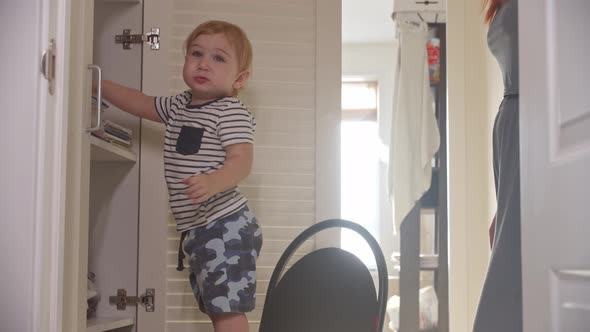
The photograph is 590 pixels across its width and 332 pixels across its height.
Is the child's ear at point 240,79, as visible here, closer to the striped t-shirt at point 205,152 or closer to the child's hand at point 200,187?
the striped t-shirt at point 205,152

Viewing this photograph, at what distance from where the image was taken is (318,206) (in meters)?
2.19

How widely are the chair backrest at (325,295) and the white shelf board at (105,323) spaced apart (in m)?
0.37

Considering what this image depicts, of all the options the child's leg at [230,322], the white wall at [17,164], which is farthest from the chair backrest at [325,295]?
the white wall at [17,164]

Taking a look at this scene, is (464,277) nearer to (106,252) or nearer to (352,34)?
(106,252)

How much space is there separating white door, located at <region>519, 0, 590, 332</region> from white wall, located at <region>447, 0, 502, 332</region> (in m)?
1.99

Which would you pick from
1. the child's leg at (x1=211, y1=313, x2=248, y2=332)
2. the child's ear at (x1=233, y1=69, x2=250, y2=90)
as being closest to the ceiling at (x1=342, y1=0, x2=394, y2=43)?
the child's ear at (x1=233, y1=69, x2=250, y2=90)

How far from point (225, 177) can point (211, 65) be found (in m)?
0.29

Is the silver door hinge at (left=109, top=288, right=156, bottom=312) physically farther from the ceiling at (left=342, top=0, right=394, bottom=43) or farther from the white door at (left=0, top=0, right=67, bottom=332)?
the ceiling at (left=342, top=0, right=394, bottom=43)

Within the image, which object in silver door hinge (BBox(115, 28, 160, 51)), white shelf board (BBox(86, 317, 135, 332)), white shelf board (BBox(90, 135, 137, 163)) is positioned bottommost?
white shelf board (BBox(86, 317, 135, 332))

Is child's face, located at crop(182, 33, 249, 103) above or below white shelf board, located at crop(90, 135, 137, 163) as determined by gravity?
above

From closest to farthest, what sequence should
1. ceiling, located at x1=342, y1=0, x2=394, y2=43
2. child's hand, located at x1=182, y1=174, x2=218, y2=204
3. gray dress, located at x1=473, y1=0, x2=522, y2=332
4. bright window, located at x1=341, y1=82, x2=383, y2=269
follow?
gray dress, located at x1=473, y1=0, x2=522, y2=332 → child's hand, located at x1=182, y1=174, x2=218, y2=204 → ceiling, located at x1=342, y1=0, x2=394, y2=43 → bright window, located at x1=341, y1=82, x2=383, y2=269

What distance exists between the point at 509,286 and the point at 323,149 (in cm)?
82

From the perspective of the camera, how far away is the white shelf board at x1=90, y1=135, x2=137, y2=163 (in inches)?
67.3

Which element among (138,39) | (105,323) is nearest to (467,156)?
(138,39)
